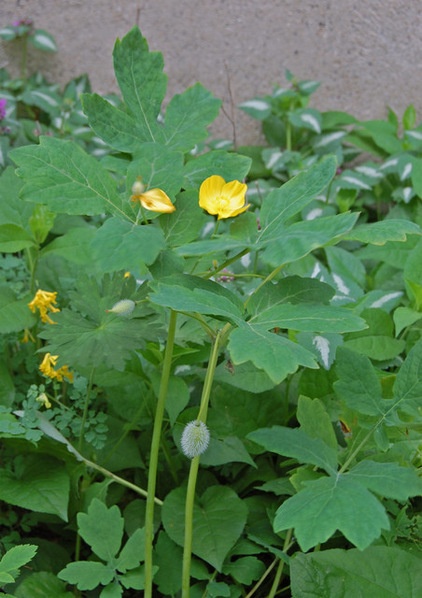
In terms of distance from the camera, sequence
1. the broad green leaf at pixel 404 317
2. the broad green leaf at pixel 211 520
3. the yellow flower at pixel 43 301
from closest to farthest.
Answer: the broad green leaf at pixel 211 520 < the yellow flower at pixel 43 301 < the broad green leaf at pixel 404 317

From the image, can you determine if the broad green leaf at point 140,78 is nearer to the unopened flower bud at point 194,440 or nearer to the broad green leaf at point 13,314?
the unopened flower bud at point 194,440

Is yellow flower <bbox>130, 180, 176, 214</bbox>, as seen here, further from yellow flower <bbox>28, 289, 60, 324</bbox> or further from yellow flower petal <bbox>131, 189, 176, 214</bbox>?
yellow flower <bbox>28, 289, 60, 324</bbox>

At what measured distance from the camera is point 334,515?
84 centimetres

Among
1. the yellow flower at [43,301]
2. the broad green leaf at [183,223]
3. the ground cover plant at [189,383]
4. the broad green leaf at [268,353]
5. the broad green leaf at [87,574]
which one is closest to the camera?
the broad green leaf at [268,353]

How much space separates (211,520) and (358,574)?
10.4 inches

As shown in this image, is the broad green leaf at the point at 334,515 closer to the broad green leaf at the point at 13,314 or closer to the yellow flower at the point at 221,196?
the yellow flower at the point at 221,196

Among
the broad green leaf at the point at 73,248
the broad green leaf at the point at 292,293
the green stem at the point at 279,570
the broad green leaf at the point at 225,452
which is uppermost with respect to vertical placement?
the broad green leaf at the point at 292,293

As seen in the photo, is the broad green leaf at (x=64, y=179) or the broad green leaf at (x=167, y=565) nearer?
the broad green leaf at (x=64, y=179)

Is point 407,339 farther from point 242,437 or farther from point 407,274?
point 242,437

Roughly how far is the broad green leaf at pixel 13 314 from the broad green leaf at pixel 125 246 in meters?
0.55

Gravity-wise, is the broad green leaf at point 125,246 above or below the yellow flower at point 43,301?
above

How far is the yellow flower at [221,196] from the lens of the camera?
103 cm

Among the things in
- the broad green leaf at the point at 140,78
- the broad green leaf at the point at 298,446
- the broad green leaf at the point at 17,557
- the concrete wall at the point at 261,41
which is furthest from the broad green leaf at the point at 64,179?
the concrete wall at the point at 261,41

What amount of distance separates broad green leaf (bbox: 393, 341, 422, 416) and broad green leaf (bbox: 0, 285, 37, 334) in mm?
697
